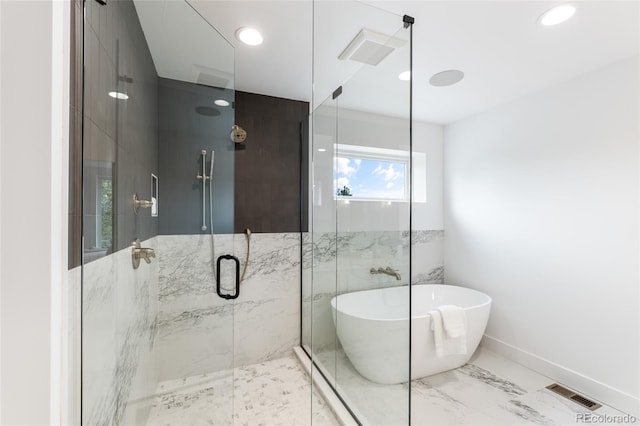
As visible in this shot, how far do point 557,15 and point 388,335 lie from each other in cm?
218

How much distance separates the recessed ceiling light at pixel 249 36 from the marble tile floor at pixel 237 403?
7.49ft

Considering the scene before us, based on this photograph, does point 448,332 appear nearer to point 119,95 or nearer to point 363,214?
point 363,214

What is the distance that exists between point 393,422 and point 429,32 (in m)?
2.43

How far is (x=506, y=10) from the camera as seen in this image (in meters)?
1.52

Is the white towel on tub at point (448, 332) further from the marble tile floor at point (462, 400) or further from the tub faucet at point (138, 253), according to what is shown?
the tub faucet at point (138, 253)

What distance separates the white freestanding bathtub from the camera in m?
1.77

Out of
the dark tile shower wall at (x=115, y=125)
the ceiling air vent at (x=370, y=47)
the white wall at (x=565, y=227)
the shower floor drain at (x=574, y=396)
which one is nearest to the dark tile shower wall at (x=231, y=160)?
the dark tile shower wall at (x=115, y=125)

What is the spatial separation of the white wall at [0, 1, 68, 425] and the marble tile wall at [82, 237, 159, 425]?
1.10ft

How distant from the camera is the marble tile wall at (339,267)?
1.91 m

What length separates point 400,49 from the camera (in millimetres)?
1653

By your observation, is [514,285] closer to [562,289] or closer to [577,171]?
[562,289]

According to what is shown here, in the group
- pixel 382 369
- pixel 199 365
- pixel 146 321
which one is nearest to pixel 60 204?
pixel 146 321

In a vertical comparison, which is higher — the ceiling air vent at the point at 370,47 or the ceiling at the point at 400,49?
the ceiling at the point at 400,49

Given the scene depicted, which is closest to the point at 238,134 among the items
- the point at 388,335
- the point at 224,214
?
the point at 224,214
